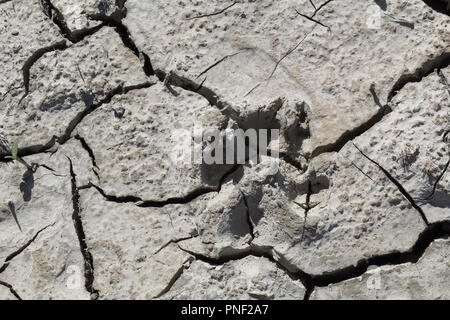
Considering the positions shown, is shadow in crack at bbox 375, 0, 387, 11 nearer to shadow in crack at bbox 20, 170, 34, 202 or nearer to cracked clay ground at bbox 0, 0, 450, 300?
cracked clay ground at bbox 0, 0, 450, 300

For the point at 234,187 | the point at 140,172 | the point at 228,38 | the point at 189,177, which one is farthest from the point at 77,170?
the point at 228,38

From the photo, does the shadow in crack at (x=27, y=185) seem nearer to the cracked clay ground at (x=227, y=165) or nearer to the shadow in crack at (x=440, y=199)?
the cracked clay ground at (x=227, y=165)

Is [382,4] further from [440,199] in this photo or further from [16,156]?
[16,156]

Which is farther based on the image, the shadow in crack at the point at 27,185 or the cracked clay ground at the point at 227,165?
the shadow in crack at the point at 27,185

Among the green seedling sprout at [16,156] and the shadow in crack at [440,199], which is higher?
the green seedling sprout at [16,156]

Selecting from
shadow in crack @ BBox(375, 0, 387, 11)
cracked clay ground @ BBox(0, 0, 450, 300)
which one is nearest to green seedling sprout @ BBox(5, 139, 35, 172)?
cracked clay ground @ BBox(0, 0, 450, 300)

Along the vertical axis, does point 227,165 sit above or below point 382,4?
below

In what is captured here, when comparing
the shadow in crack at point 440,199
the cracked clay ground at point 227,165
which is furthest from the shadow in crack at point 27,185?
the shadow in crack at point 440,199

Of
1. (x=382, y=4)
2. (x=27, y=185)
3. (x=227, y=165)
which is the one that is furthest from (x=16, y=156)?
(x=382, y=4)
